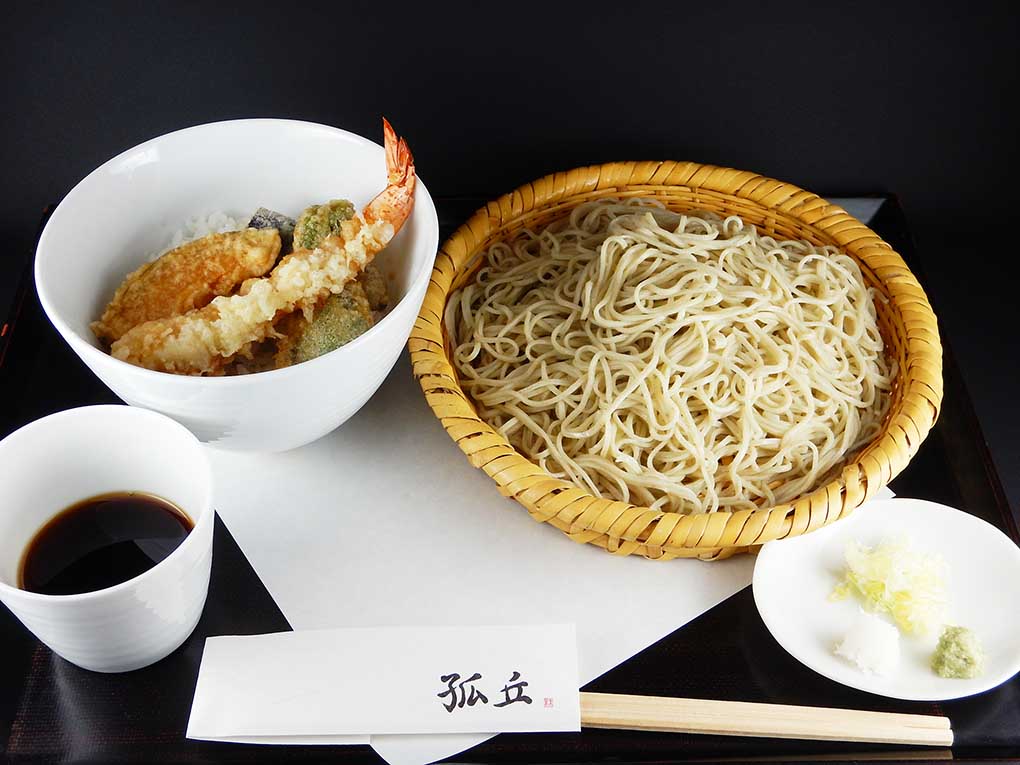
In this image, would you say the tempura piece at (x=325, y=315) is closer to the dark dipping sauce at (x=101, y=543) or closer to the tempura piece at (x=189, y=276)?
the tempura piece at (x=189, y=276)

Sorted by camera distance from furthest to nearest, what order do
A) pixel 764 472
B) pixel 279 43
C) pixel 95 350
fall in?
pixel 279 43, pixel 764 472, pixel 95 350

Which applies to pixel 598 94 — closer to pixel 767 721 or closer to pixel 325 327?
pixel 325 327

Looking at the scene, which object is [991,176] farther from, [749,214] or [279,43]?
[279,43]

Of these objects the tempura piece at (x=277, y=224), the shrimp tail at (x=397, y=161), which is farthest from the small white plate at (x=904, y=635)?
the tempura piece at (x=277, y=224)

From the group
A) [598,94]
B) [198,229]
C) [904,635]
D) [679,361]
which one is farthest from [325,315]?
[904,635]

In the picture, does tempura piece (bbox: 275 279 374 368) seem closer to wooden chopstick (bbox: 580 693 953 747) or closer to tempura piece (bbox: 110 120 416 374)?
tempura piece (bbox: 110 120 416 374)

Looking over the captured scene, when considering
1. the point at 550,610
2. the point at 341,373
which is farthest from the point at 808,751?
the point at 341,373

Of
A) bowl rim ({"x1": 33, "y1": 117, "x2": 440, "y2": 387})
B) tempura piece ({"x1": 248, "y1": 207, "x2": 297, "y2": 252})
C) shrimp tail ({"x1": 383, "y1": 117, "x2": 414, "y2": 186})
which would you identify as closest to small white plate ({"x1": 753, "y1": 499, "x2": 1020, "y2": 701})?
bowl rim ({"x1": 33, "y1": 117, "x2": 440, "y2": 387})

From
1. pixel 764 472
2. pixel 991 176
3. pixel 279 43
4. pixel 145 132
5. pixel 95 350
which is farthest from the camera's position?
pixel 991 176
